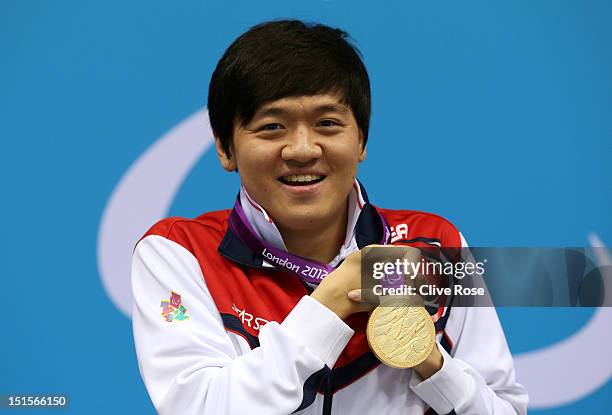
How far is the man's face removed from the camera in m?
1.21

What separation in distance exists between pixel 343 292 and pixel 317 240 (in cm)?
20

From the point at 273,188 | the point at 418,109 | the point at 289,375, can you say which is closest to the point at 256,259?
the point at 273,188

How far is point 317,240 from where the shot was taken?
1.33m

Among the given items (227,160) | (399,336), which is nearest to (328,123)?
(227,160)

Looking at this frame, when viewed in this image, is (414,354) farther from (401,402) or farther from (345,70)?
(345,70)

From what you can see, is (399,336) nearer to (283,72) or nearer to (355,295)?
(355,295)

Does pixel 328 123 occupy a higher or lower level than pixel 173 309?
higher

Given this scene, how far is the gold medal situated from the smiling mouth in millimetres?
217

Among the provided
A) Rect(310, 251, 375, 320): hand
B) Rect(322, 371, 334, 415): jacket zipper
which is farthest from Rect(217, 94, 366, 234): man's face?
Rect(322, 371, 334, 415): jacket zipper

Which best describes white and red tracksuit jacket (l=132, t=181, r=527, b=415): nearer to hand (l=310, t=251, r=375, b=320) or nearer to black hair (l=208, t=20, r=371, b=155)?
hand (l=310, t=251, r=375, b=320)

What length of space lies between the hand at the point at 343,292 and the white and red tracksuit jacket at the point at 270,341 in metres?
0.02

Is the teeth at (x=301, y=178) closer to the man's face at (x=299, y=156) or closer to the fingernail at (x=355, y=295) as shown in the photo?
the man's face at (x=299, y=156)
